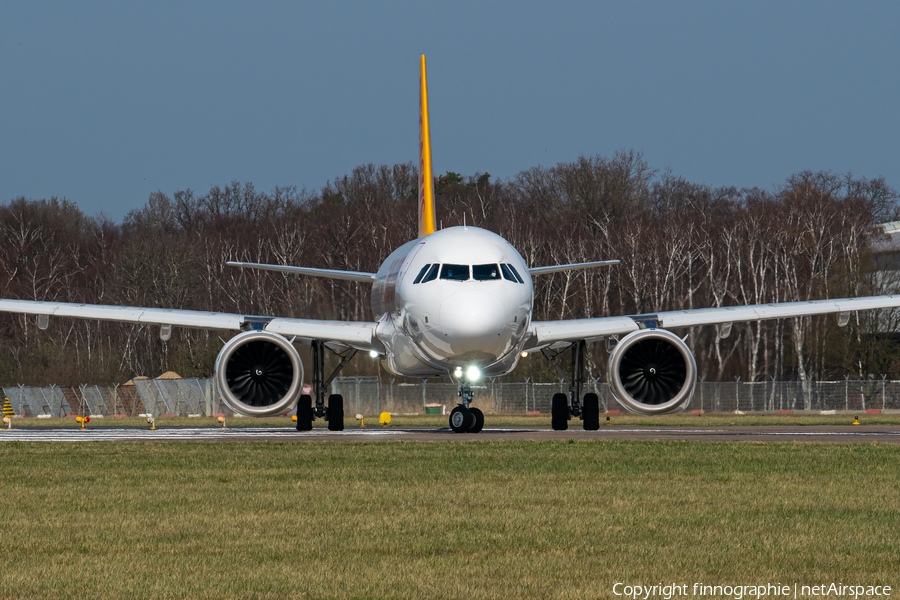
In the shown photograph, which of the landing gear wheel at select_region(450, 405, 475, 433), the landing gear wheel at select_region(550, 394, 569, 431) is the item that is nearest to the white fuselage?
the landing gear wheel at select_region(450, 405, 475, 433)

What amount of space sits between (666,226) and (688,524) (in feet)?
197

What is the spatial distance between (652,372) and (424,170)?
35.7 feet

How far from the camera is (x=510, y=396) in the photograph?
4925 centimetres

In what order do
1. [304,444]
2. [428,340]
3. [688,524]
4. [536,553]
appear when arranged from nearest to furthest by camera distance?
[536,553] → [688,524] → [304,444] → [428,340]

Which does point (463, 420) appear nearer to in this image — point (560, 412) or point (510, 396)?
point (560, 412)

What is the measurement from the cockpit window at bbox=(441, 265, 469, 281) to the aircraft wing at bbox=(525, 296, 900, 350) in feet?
10.7

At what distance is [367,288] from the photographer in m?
65.9

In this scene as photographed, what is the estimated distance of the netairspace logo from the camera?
6836 millimetres

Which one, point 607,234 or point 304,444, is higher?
point 607,234

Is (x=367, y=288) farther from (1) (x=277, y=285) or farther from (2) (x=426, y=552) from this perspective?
(2) (x=426, y=552)

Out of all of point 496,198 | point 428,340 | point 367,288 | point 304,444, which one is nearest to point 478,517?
point 304,444

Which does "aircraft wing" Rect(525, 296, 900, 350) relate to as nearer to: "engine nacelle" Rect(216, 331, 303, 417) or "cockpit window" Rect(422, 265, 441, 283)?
"cockpit window" Rect(422, 265, 441, 283)

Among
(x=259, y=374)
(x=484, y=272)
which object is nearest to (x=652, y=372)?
(x=484, y=272)

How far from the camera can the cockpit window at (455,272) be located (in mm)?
22359
